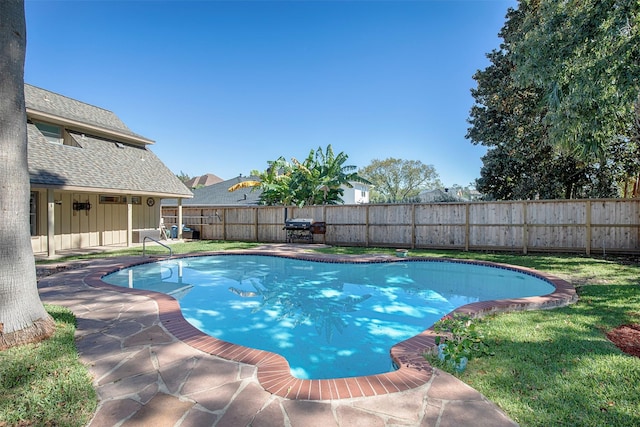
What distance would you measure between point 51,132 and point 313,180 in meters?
11.7

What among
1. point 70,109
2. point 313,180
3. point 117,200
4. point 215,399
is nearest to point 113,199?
point 117,200

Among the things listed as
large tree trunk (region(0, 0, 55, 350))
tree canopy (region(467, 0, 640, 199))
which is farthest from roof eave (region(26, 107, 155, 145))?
tree canopy (region(467, 0, 640, 199))

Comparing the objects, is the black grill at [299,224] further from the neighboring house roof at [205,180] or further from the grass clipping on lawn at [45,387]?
the neighboring house roof at [205,180]

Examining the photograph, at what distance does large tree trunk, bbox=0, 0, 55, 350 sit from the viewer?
3.38 meters

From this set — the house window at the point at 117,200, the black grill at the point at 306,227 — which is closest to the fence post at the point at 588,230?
the black grill at the point at 306,227

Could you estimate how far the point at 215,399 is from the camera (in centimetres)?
254

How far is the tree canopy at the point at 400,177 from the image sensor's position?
41850 millimetres

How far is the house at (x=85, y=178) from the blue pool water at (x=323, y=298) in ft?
16.5

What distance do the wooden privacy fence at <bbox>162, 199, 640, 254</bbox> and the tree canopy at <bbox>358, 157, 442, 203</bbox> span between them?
90.3 ft

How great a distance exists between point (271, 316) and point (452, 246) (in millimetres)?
9587

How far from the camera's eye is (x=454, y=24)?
1323 cm

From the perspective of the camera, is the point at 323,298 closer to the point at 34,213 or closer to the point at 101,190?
the point at 101,190

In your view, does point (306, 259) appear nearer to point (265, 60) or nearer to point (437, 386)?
point (437, 386)

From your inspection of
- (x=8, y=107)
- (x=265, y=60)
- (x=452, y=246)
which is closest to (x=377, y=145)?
(x=265, y=60)
